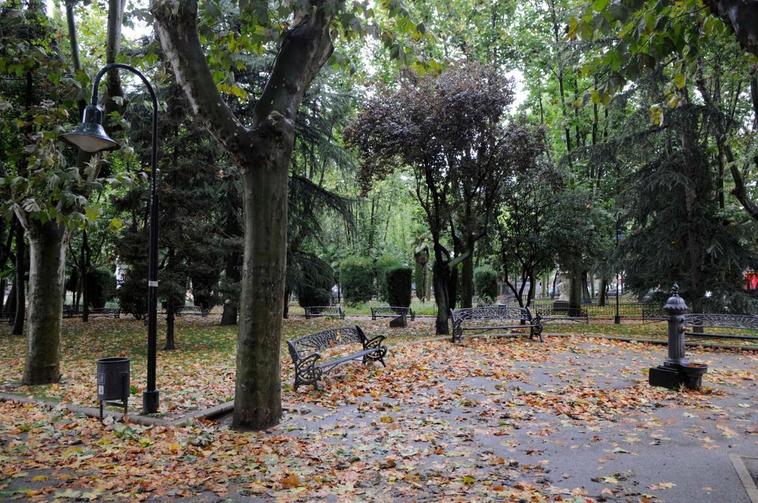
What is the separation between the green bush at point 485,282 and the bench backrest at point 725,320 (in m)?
17.0

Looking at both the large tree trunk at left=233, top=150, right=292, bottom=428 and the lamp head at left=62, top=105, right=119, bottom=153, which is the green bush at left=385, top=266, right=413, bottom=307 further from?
the lamp head at left=62, top=105, right=119, bottom=153

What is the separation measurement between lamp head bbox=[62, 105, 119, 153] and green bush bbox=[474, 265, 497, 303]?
26.5 metres

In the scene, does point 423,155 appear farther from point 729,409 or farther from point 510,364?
point 729,409

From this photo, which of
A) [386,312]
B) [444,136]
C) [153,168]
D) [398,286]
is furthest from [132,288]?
[398,286]

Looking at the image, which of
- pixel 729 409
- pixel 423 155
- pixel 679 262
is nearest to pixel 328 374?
pixel 729 409

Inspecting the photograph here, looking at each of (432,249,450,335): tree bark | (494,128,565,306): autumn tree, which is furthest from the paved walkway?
(494,128,565,306): autumn tree

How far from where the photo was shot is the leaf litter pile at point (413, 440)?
441cm

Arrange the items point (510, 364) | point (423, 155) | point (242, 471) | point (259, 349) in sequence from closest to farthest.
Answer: point (242, 471), point (259, 349), point (510, 364), point (423, 155)

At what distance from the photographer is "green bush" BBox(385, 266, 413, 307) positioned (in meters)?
25.8

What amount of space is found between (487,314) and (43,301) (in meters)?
10.5

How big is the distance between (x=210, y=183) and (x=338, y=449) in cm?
1208

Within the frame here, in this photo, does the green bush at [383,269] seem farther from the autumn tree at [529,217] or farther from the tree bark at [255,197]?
the tree bark at [255,197]

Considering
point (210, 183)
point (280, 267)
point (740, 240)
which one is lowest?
point (280, 267)

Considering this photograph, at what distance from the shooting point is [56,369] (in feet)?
29.6
